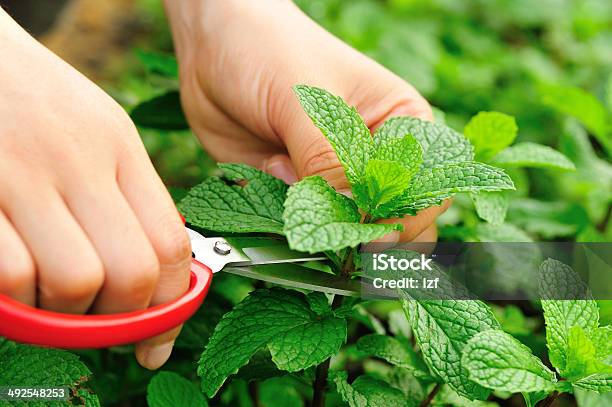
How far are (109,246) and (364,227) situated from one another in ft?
0.97

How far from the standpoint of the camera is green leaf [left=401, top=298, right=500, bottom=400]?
3.01 feet

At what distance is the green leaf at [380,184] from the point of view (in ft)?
3.07

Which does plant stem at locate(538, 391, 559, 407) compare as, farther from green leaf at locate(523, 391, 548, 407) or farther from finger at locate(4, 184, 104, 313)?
finger at locate(4, 184, 104, 313)

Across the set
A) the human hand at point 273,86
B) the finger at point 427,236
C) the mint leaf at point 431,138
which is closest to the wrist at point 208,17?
the human hand at point 273,86

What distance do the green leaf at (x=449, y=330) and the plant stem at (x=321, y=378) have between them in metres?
0.15

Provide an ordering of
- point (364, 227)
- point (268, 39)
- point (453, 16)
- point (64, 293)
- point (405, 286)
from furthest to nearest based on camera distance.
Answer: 1. point (453, 16)
2. point (268, 39)
3. point (405, 286)
4. point (364, 227)
5. point (64, 293)

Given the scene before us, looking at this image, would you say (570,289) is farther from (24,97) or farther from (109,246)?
(24,97)

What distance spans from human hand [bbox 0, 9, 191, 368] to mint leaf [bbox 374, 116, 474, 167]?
36 cm

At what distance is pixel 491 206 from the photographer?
4.13 feet

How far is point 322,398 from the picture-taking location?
1150mm

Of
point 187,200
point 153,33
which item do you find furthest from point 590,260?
point 153,33

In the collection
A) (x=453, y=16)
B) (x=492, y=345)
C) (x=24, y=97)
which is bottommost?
(x=453, y=16)

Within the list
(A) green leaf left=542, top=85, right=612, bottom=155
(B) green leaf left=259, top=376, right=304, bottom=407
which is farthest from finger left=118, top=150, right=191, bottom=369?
(A) green leaf left=542, top=85, right=612, bottom=155

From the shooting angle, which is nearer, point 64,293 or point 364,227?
point 64,293
